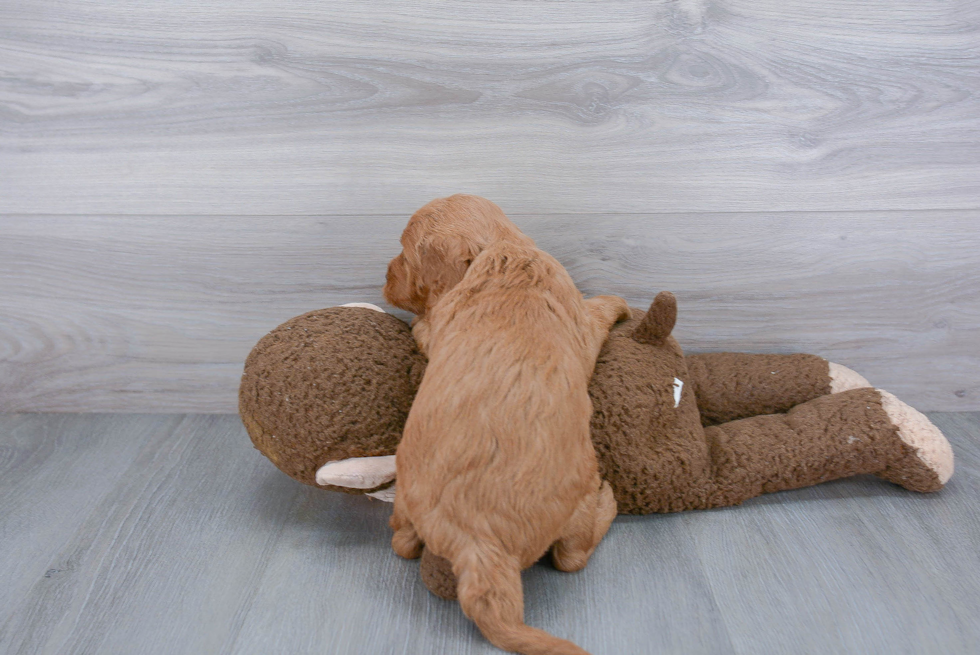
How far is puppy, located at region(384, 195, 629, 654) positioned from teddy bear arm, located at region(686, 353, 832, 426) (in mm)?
375

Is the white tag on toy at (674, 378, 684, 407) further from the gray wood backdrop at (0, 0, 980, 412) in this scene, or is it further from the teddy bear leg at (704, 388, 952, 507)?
the gray wood backdrop at (0, 0, 980, 412)

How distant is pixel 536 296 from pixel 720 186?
1.75ft

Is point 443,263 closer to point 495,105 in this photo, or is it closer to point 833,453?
point 495,105

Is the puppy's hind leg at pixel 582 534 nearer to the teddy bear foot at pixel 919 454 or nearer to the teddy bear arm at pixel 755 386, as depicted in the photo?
the teddy bear arm at pixel 755 386

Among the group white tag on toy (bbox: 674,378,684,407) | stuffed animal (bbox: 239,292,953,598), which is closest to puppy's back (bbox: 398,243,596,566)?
stuffed animal (bbox: 239,292,953,598)

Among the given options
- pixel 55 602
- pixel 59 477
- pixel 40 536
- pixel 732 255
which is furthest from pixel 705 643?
pixel 59 477

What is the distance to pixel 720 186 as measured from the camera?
1.28 metres

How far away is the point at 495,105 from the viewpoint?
1.23 metres

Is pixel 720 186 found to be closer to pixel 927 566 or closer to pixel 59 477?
pixel 927 566

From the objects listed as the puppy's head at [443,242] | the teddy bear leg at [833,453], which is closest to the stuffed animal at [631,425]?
the teddy bear leg at [833,453]

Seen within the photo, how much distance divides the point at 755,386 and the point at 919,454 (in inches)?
10.9

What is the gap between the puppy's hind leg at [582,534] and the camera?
0.95 meters

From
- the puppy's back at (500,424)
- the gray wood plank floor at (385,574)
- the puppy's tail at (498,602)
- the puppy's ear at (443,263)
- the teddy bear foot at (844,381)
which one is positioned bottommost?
the gray wood plank floor at (385,574)

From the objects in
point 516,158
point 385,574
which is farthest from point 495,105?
point 385,574
